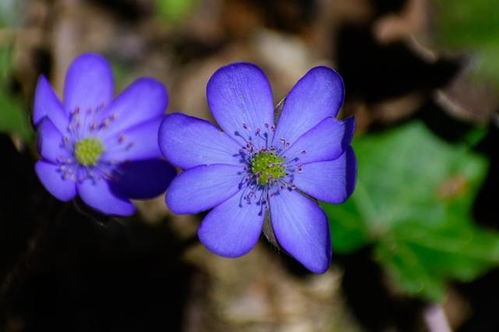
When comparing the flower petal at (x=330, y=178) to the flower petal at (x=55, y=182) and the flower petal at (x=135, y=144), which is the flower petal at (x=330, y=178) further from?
the flower petal at (x=55, y=182)

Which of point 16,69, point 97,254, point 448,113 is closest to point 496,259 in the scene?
point 448,113

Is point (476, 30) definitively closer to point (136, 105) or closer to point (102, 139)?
point (136, 105)

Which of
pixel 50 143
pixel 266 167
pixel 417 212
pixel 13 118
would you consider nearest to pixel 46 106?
pixel 50 143

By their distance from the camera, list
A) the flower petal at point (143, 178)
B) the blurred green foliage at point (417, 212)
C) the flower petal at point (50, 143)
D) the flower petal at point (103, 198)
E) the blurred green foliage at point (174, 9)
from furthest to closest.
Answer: the blurred green foliage at point (174, 9), the blurred green foliage at point (417, 212), the flower petal at point (143, 178), the flower petal at point (103, 198), the flower petal at point (50, 143)

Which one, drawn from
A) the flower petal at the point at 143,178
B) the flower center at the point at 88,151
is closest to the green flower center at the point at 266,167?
the flower petal at the point at 143,178

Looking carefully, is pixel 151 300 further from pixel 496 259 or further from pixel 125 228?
pixel 496 259

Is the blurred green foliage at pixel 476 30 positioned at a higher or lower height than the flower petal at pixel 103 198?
higher
